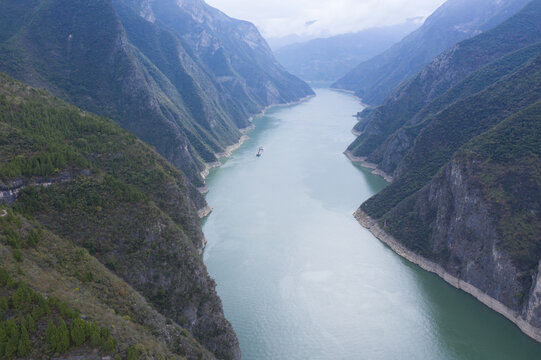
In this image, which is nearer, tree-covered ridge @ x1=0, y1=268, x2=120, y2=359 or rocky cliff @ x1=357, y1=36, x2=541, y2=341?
tree-covered ridge @ x1=0, y1=268, x2=120, y2=359

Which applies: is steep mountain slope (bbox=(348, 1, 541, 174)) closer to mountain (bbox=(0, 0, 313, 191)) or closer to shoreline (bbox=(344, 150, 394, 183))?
shoreline (bbox=(344, 150, 394, 183))

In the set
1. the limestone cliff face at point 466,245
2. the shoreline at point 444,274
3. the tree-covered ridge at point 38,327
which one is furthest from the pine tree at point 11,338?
the shoreline at point 444,274

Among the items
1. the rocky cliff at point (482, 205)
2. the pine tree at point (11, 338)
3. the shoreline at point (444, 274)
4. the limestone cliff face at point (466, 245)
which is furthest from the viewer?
the rocky cliff at point (482, 205)

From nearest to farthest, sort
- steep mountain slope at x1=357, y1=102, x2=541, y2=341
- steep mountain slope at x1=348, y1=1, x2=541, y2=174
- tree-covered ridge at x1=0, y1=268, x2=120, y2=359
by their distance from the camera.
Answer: tree-covered ridge at x1=0, y1=268, x2=120, y2=359
steep mountain slope at x1=357, y1=102, x2=541, y2=341
steep mountain slope at x1=348, y1=1, x2=541, y2=174

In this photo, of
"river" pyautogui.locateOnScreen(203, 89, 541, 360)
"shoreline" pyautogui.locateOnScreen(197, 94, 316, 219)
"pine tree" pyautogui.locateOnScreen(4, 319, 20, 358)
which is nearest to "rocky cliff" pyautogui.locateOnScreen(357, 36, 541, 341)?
"river" pyautogui.locateOnScreen(203, 89, 541, 360)

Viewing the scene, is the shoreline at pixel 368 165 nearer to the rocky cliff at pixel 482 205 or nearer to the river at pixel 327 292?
the river at pixel 327 292

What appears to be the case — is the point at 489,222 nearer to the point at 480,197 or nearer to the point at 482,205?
the point at 482,205
